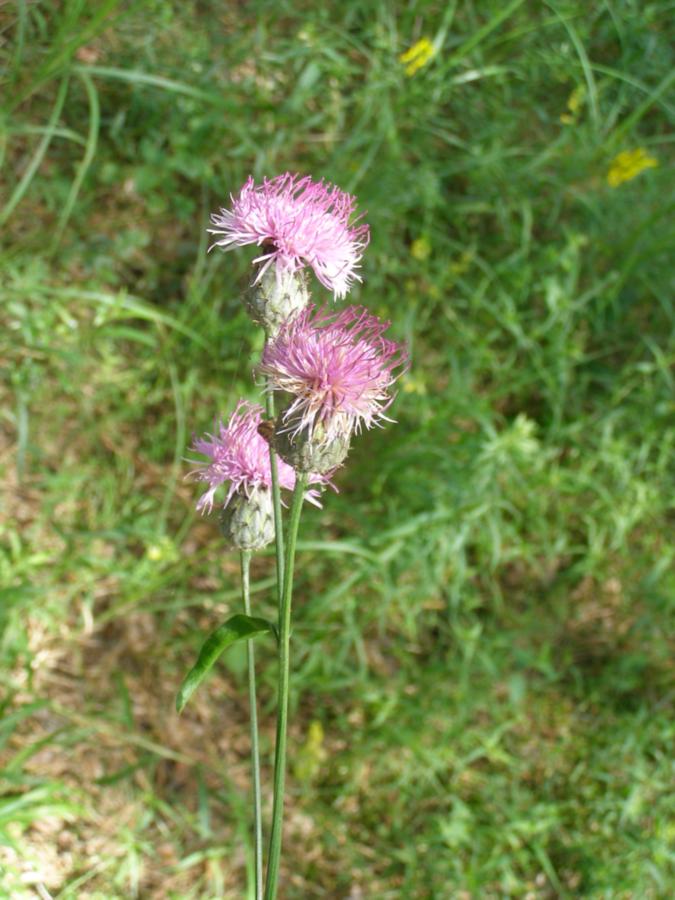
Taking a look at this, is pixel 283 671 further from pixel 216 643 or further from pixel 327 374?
pixel 327 374

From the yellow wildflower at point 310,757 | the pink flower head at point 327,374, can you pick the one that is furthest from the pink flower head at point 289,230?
the yellow wildflower at point 310,757

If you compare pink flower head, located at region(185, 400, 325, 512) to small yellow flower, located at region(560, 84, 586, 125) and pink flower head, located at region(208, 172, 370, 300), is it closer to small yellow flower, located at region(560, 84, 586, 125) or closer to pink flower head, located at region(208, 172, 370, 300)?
pink flower head, located at region(208, 172, 370, 300)

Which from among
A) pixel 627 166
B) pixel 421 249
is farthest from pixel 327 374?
pixel 627 166

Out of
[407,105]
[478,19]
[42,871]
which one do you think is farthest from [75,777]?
[478,19]

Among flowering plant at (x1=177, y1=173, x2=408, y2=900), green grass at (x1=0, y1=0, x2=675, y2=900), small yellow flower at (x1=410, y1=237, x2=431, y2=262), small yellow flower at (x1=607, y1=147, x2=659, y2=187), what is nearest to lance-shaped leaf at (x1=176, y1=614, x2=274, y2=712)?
flowering plant at (x1=177, y1=173, x2=408, y2=900)

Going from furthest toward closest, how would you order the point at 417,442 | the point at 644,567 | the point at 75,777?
the point at 644,567 < the point at 417,442 < the point at 75,777

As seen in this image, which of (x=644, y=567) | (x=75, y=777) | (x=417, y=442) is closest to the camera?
(x=75, y=777)

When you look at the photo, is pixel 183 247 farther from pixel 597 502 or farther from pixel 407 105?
pixel 597 502
